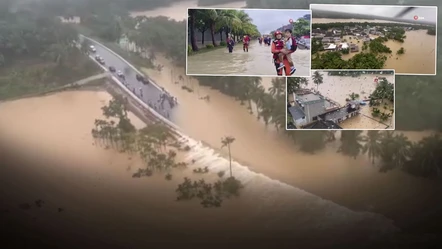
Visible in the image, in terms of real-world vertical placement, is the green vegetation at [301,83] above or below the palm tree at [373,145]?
above

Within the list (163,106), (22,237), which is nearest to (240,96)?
(163,106)

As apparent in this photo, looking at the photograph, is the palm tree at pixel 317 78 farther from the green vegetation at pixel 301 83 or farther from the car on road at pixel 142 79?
the car on road at pixel 142 79

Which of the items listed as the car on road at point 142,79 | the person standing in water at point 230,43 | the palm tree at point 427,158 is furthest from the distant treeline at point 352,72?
the car on road at point 142,79

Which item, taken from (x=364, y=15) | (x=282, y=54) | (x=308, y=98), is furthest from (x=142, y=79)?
(x=364, y=15)

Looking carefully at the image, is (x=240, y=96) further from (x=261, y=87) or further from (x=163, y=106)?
(x=163, y=106)

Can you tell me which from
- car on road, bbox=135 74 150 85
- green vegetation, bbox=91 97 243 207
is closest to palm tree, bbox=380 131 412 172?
green vegetation, bbox=91 97 243 207

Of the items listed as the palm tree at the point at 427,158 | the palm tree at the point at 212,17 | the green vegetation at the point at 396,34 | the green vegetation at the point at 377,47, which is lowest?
the palm tree at the point at 427,158

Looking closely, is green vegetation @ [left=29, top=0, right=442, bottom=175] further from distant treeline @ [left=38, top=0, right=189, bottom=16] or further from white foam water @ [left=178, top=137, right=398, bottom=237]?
white foam water @ [left=178, top=137, right=398, bottom=237]
